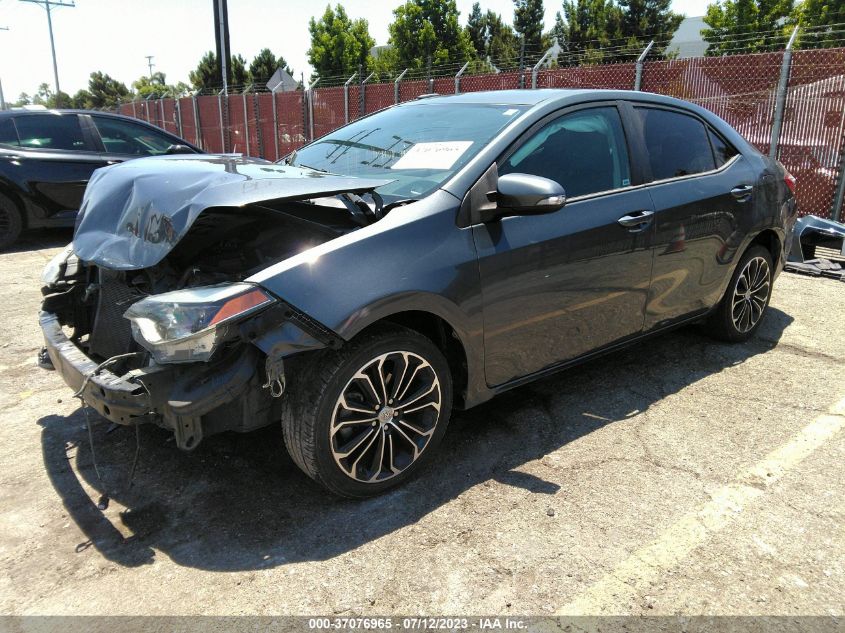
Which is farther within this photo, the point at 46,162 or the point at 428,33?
the point at 428,33

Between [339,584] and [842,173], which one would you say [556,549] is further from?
[842,173]

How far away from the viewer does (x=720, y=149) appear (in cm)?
432

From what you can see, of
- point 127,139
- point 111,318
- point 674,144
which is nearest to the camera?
point 111,318

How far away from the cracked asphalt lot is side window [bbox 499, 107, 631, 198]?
128cm

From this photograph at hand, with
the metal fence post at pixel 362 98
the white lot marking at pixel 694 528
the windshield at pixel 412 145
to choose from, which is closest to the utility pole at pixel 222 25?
the metal fence post at pixel 362 98

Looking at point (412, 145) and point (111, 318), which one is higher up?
point (412, 145)

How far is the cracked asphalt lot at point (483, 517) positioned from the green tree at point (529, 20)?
42.5 m

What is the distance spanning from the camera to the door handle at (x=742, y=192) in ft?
13.7

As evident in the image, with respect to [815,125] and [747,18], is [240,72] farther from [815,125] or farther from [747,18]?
[815,125]

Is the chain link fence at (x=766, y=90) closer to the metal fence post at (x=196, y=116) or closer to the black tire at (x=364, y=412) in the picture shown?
the black tire at (x=364, y=412)

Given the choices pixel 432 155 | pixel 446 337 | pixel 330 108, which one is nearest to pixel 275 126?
pixel 330 108

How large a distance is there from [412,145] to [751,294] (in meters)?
2.78

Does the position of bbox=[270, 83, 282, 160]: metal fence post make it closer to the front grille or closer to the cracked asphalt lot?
the cracked asphalt lot

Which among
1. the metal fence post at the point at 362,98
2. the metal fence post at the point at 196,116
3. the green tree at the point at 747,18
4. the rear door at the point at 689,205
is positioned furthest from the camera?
the green tree at the point at 747,18
